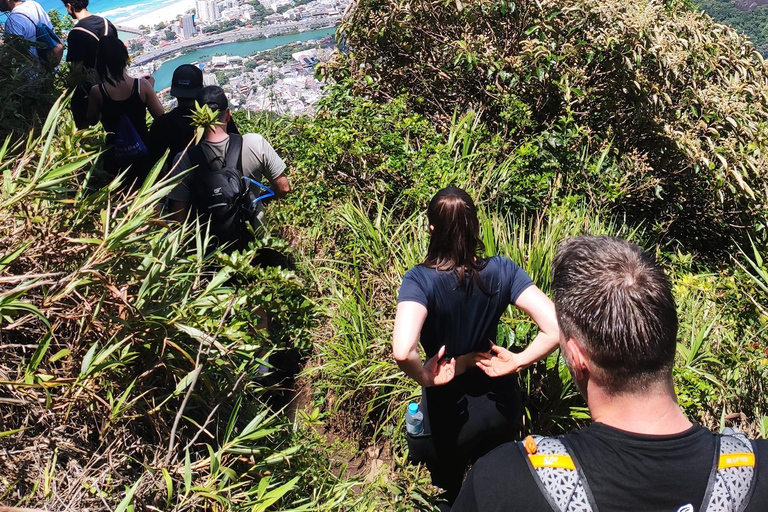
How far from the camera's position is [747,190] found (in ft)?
15.1

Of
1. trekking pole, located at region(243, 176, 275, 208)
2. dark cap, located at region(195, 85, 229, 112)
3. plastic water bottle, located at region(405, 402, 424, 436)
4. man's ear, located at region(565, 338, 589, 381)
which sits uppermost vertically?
dark cap, located at region(195, 85, 229, 112)

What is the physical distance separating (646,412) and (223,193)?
2.64 m

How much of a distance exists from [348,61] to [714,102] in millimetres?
3451

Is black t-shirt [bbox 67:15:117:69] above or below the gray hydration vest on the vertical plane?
above

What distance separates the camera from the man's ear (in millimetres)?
1413

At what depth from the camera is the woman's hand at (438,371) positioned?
2.42 m

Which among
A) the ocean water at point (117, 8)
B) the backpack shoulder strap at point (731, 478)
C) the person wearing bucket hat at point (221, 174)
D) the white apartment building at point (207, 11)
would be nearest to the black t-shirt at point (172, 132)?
the person wearing bucket hat at point (221, 174)

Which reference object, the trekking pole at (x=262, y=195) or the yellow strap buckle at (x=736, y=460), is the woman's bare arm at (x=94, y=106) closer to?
the trekking pole at (x=262, y=195)

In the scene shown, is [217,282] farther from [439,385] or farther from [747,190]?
[747,190]

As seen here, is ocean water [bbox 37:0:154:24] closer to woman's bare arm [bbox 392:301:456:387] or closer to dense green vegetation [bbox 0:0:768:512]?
dense green vegetation [bbox 0:0:768:512]

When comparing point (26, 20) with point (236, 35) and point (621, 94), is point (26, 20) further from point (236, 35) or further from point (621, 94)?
point (621, 94)

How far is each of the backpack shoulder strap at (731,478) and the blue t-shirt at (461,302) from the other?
48.4 inches

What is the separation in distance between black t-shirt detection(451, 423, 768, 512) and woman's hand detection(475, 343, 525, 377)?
3.72ft

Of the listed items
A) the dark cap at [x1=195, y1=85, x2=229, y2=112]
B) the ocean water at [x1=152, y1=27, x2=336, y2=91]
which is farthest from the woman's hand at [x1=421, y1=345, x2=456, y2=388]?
the ocean water at [x1=152, y1=27, x2=336, y2=91]
